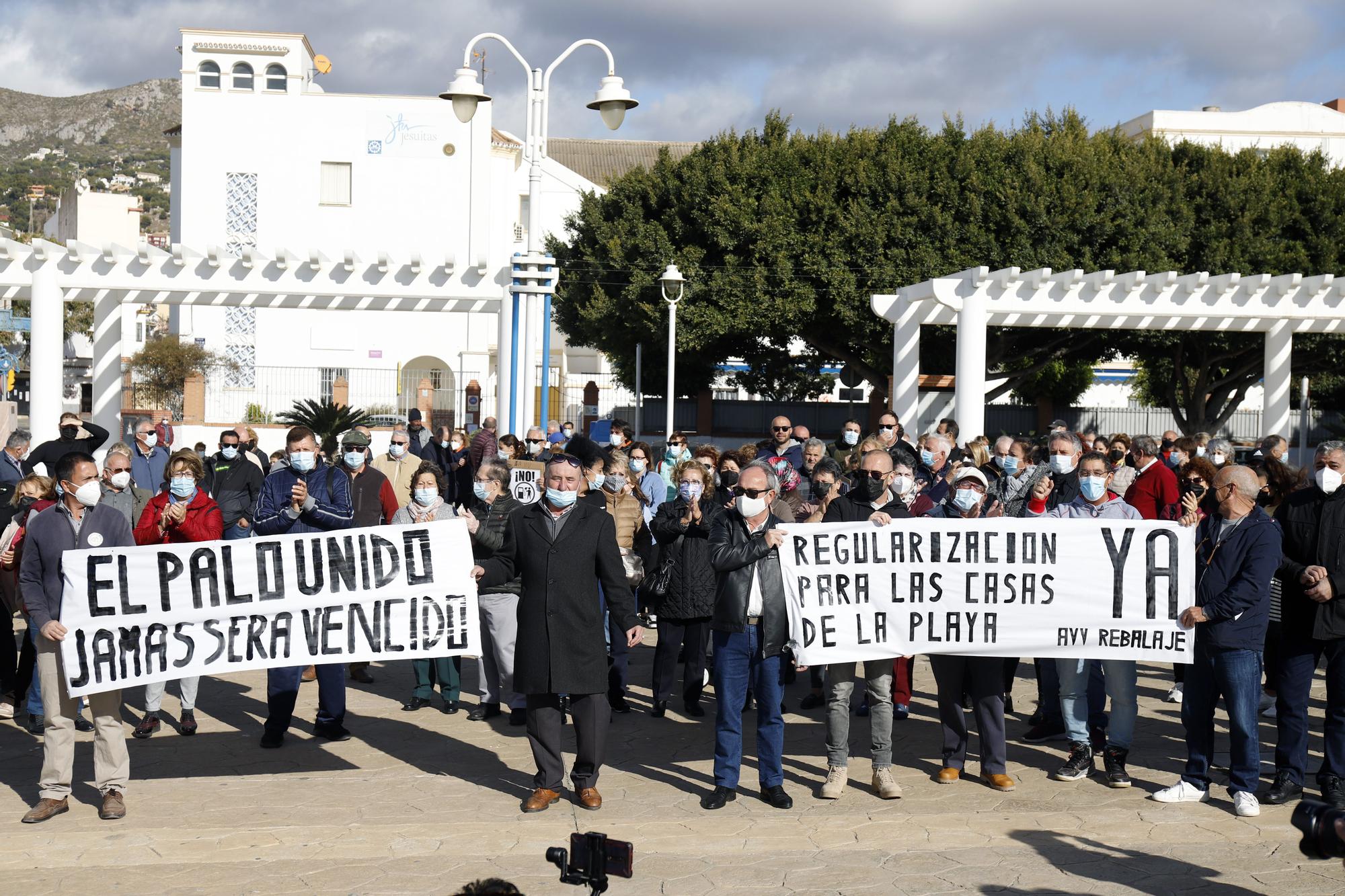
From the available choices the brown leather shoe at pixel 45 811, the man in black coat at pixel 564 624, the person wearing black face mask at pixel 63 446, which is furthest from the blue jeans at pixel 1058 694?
the person wearing black face mask at pixel 63 446

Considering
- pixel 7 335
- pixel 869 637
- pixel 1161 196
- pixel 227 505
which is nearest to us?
pixel 869 637

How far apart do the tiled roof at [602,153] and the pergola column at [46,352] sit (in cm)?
4851

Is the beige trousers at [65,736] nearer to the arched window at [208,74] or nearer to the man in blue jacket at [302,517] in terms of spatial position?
the man in blue jacket at [302,517]

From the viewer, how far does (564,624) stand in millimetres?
7000

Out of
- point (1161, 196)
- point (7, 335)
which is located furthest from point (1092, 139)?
point (7, 335)

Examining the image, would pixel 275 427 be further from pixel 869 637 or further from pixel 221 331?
pixel 869 637

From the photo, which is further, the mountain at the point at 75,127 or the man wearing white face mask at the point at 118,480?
the mountain at the point at 75,127

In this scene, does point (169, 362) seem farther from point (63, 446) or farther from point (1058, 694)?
point (1058, 694)

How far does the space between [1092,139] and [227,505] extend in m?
27.1

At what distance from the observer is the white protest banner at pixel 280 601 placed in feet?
22.9

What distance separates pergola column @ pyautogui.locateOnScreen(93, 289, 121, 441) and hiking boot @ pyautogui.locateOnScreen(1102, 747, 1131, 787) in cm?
1957

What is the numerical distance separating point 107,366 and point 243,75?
2857 cm

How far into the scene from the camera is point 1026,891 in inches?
229

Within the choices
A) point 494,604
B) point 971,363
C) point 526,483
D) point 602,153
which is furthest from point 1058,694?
point 602,153
